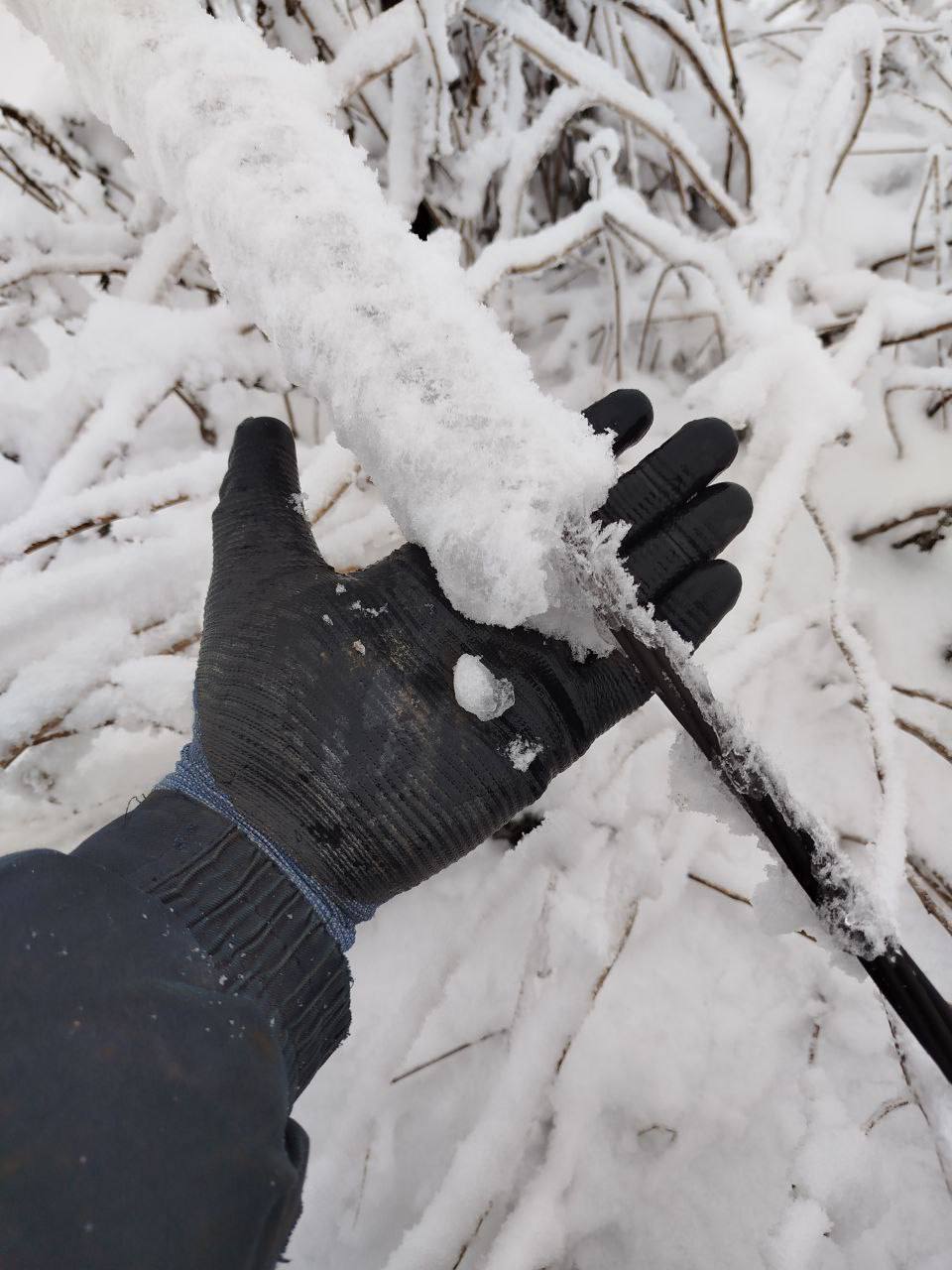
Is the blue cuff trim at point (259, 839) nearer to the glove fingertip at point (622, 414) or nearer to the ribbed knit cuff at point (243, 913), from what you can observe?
the ribbed knit cuff at point (243, 913)

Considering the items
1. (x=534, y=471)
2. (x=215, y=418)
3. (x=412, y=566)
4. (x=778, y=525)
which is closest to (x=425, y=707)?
(x=412, y=566)

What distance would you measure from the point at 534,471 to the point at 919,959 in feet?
3.04

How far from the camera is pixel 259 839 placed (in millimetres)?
707

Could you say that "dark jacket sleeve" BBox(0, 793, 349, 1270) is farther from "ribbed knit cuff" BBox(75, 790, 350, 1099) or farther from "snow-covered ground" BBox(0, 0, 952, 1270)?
"snow-covered ground" BBox(0, 0, 952, 1270)

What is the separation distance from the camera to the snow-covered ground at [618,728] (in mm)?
863

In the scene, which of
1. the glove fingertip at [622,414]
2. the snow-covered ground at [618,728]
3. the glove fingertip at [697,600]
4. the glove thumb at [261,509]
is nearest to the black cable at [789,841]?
the snow-covered ground at [618,728]

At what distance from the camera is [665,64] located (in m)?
Result: 1.61

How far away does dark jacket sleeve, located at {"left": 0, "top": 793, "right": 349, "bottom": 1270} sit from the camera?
45cm

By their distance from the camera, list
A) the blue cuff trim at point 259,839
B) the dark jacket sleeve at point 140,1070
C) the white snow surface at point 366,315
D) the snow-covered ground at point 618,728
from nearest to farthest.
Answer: the dark jacket sleeve at point 140,1070 < the white snow surface at point 366,315 < the blue cuff trim at point 259,839 < the snow-covered ground at point 618,728

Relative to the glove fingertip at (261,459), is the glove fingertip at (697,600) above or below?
below

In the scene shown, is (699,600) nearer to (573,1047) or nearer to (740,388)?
(740,388)

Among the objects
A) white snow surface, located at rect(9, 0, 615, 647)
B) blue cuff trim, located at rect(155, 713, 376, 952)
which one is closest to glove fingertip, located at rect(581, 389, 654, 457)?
white snow surface, located at rect(9, 0, 615, 647)

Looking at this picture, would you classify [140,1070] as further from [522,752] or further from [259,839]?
[522,752]

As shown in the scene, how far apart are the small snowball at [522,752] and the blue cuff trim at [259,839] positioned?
0.24 metres
